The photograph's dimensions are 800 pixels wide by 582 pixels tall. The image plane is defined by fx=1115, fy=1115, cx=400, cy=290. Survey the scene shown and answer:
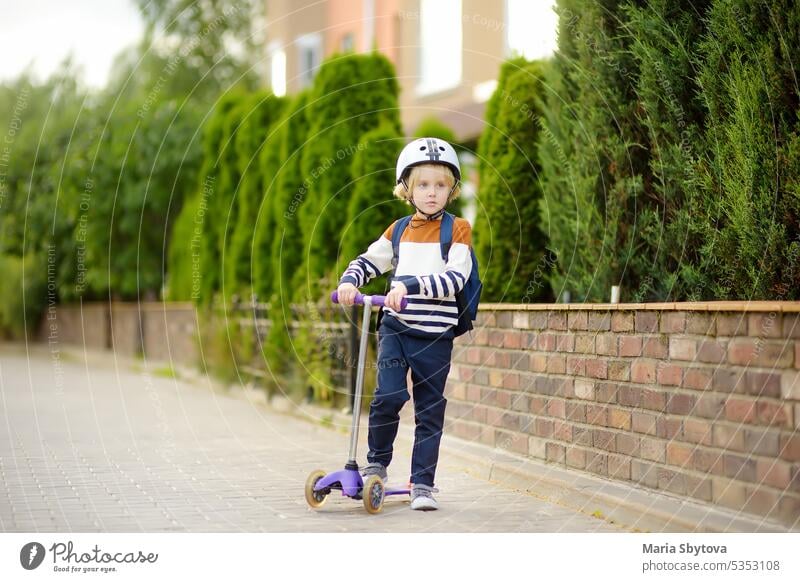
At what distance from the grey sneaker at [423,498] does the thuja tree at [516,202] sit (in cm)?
236

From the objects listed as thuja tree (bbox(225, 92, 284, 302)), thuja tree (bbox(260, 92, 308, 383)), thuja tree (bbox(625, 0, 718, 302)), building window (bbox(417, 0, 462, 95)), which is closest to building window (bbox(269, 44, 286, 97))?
building window (bbox(417, 0, 462, 95))

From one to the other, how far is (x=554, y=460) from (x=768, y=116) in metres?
2.07

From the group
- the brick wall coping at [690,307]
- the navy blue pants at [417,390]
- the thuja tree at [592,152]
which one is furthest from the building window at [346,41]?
the navy blue pants at [417,390]

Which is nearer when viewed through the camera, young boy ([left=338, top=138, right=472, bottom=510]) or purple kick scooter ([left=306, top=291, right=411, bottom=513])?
purple kick scooter ([left=306, top=291, right=411, bottom=513])

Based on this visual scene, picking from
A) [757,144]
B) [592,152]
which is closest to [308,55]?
[592,152]

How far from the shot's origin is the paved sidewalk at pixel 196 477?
4.87m

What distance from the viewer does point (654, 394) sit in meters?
5.04

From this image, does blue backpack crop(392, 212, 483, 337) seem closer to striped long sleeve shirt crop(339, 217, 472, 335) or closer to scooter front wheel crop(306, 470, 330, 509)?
striped long sleeve shirt crop(339, 217, 472, 335)

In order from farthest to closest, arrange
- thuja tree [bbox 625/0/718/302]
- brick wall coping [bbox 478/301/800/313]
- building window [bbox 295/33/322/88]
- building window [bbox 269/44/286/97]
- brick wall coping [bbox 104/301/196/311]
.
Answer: building window [bbox 269/44/286/97] → building window [bbox 295/33/322/88] → brick wall coping [bbox 104/301/196/311] → thuja tree [bbox 625/0/718/302] → brick wall coping [bbox 478/301/800/313]

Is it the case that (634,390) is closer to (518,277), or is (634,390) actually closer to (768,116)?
(768,116)

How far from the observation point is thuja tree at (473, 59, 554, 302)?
731 centimetres
